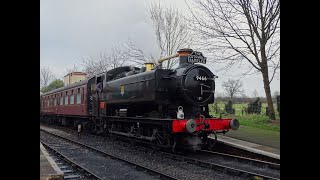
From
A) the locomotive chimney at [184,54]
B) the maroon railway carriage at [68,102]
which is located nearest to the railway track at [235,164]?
the locomotive chimney at [184,54]

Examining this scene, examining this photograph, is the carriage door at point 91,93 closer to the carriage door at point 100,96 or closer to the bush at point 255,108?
the carriage door at point 100,96

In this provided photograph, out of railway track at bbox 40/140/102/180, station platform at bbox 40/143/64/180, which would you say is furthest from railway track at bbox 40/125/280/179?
station platform at bbox 40/143/64/180

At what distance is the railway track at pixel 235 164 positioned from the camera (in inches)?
308

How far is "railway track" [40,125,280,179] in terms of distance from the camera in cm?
782

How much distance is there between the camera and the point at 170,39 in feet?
91.4

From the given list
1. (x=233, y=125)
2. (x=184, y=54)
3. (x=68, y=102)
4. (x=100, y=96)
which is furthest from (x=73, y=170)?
(x=68, y=102)

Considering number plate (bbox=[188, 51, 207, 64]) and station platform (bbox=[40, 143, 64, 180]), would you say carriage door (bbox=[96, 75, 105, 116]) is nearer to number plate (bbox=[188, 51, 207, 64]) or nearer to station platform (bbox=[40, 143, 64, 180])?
number plate (bbox=[188, 51, 207, 64])

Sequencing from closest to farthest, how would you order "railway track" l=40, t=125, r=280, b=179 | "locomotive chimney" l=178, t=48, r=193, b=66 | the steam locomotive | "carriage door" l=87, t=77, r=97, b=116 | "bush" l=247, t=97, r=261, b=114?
"railway track" l=40, t=125, r=280, b=179
the steam locomotive
"locomotive chimney" l=178, t=48, r=193, b=66
"carriage door" l=87, t=77, r=97, b=116
"bush" l=247, t=97, r=261, b=114
